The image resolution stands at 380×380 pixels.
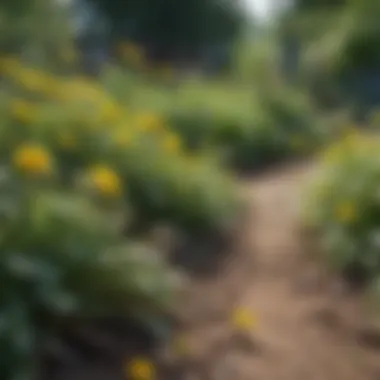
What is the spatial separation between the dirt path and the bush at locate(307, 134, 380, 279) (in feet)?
0.49

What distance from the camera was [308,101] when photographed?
10102mm

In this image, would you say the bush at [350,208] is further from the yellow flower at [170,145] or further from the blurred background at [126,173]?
Result: the yellow flower at [170,145]

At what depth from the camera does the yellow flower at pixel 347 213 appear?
13.7ft

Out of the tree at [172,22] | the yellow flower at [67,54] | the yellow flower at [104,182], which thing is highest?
the tree at [172,22]

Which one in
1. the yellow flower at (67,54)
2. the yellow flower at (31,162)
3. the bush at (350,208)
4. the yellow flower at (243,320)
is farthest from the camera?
the yellow flower at (67,54)

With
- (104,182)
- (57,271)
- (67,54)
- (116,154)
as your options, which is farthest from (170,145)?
(57,271)

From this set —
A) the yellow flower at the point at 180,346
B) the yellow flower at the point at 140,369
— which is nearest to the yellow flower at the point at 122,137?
the yellow flower at the point at 180,346

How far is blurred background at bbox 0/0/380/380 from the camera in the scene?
3010mm

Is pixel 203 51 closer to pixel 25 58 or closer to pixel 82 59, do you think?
pixel 82 59

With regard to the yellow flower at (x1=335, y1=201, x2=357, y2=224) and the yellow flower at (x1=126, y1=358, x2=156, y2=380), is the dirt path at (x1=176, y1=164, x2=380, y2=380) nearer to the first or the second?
the yellow flower at (x1=126, y1=358, x2=156, y2=380)

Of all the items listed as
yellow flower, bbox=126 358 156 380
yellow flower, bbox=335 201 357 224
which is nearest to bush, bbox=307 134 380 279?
yellow flower, bbox=335 201 357 224

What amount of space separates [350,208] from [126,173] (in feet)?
3.98

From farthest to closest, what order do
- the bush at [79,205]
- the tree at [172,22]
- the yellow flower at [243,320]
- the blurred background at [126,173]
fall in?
1. the tree at [172,22]
2. the yellow flower at [243,320]
3. the blurred background at [126,173]
4. the bush at [79,205]

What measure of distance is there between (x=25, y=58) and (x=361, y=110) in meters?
4.06
